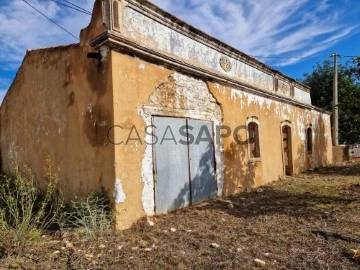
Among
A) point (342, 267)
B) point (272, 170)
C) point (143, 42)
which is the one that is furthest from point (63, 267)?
point (272, 170)

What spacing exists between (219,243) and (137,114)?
2638 mm

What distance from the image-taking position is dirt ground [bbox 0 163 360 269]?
3672 millimetres

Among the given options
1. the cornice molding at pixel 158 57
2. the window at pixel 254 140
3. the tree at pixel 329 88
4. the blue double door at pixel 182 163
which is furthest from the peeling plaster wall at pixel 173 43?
the tree at pixel 329 88

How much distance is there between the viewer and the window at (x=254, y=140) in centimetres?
959

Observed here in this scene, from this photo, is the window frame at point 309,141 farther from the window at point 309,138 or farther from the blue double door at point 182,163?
the blue double door at point 182,163

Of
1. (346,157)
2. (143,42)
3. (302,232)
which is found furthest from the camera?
(346,157)

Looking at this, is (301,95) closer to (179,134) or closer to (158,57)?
(179,134)

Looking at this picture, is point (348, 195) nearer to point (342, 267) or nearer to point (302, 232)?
point (302, 232)

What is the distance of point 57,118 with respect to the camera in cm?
653

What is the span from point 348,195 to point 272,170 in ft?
9.76

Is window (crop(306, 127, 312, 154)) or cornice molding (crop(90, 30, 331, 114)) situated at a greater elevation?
cornice molding (crop(90, 30, 331, 114))

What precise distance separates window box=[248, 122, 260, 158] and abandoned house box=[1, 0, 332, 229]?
68mm

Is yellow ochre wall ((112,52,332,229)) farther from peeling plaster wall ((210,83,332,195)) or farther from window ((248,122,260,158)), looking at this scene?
window ((248,122,260,158))

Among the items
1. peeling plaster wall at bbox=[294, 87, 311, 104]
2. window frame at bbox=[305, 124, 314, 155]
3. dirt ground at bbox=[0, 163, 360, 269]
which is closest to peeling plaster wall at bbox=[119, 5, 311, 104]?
peeling plaster wall at bbox=[294, 87, 311, 104]
